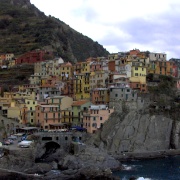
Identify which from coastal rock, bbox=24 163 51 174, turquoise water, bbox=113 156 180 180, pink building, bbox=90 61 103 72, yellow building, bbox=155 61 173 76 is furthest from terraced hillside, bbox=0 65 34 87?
→ turquoise water, bbox=113 156 180 180

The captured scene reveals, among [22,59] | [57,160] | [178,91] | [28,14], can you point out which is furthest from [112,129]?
[28,14]

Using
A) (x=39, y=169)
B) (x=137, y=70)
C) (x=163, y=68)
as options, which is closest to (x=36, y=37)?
(x=163, y=68)

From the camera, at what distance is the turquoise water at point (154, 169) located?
183ft

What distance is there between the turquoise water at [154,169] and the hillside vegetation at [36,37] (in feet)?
157

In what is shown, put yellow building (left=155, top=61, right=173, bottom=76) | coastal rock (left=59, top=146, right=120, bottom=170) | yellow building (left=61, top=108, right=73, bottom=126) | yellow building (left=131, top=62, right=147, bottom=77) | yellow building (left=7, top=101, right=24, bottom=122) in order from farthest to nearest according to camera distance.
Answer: yellow building (left=155, top=61, right=173, bottom=76), yellow building (left=131, top=62, right=147, bottom=77), yellow building (left=61, top=108, right=73, bottom=126), yellow building (left=7, top=101, right=24, bottom=122), coastal rock (left=59, top=146, right=120, bottom=170)

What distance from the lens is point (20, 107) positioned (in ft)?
238

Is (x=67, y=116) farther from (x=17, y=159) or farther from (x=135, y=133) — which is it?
(x=17, y=159)

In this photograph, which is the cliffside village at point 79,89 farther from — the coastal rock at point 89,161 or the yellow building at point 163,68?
the coastal rock at point 89,161

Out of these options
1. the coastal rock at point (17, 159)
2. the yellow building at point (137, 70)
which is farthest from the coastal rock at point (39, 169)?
the yellow building at point (137, 70)

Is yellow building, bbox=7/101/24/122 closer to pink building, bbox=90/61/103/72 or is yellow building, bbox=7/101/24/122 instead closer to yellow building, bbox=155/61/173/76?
pink building, bbox=90/61/103/72

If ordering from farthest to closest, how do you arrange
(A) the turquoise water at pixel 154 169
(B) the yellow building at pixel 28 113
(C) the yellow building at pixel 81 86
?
1. (C) the yellow building at pixel 81 86
2. (B) the yellow building at pixel 28 113
3. (A) the turquoise water at pixel 154 169

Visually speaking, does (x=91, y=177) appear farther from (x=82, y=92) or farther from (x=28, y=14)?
(x=28, y=14)

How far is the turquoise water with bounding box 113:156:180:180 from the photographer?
55.7m

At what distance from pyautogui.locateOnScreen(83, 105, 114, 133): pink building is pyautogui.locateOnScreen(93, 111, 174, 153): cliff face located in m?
0.81
